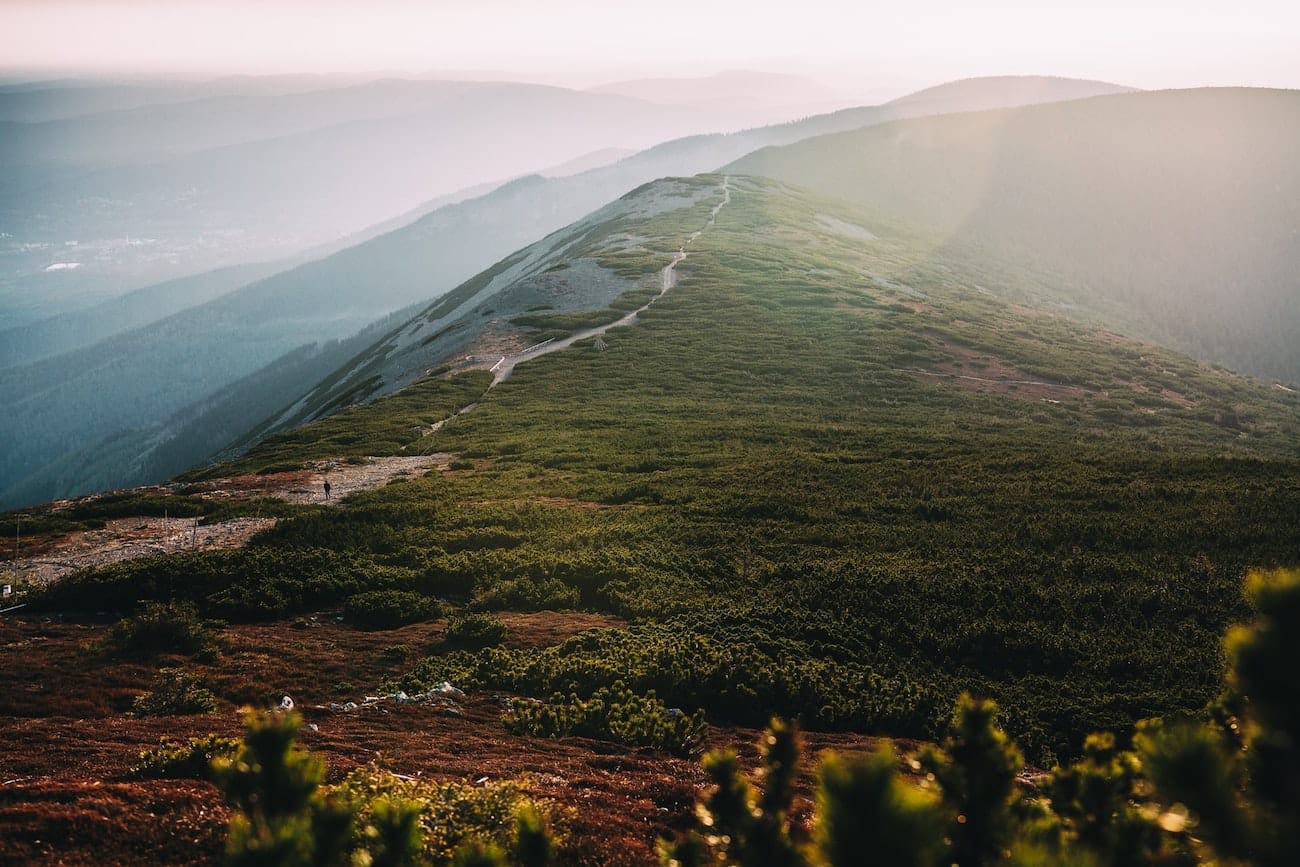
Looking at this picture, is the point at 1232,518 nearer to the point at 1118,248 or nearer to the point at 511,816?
the point at 511,816

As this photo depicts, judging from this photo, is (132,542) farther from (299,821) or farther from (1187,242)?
(1187,242)

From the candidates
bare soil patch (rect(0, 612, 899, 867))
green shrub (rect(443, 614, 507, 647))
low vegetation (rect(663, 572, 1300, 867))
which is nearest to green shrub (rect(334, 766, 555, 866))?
bare soil patch (rect(0, 612, 899, 867))

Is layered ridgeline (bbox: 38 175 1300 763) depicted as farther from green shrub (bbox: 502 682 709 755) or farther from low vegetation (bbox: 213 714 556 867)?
low vegetation (bbox: 213 714 556 867)

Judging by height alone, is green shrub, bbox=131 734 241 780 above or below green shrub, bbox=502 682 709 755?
above

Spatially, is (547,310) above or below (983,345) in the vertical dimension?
above

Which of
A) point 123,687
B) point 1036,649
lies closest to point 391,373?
point 123,687
